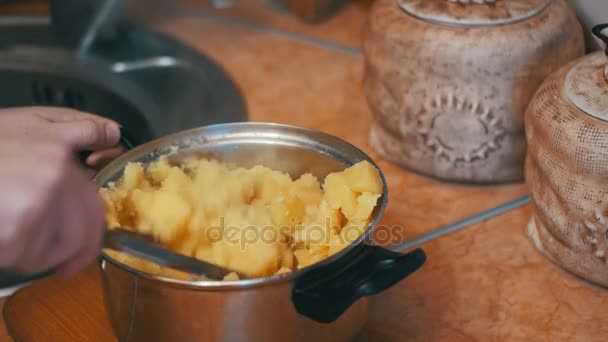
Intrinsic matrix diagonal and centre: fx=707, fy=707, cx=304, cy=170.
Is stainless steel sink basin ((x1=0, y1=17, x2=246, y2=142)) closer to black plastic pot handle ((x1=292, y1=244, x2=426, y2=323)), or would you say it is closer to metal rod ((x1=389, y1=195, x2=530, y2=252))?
Answer: metal rod ((x1=389, y1=195, x2=530, y2=252))

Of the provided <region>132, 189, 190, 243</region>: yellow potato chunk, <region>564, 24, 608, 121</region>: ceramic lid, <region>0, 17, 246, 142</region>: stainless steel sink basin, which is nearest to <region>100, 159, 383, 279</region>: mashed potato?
<region>132, 189, 190, 243</region>: yellow potato chunk

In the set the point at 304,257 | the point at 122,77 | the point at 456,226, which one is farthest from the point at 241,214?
the point at 122,77

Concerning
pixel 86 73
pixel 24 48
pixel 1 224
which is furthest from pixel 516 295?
pixel 24 48

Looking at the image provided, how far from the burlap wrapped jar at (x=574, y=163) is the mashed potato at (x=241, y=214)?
193mm

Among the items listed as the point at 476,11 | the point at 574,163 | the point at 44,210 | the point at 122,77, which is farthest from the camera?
the point at 122,77

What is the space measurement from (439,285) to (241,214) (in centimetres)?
23

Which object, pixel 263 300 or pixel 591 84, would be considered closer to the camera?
pixel 263 300

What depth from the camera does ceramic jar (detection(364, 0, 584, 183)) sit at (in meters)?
0.80

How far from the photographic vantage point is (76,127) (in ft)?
2.25

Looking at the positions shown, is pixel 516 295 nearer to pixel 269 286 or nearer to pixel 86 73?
pixel 269 286

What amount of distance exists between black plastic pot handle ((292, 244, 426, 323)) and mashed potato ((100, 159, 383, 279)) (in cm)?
Result: 4

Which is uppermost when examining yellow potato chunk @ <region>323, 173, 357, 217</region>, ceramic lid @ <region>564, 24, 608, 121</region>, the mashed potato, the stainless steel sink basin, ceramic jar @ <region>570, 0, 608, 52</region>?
ceramic lid @ <region>564, 24, 608, 121</region>

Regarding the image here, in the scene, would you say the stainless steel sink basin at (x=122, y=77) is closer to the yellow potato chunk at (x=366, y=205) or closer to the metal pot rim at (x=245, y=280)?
the metal pot rim at (x=245, y=280)

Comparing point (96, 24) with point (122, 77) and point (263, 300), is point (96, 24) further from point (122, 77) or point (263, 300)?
point (263, 300)
